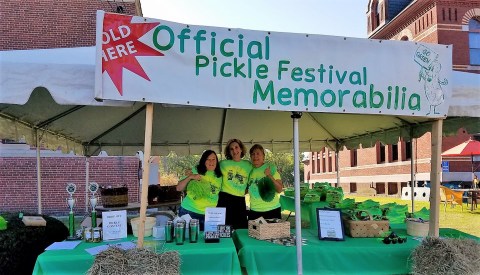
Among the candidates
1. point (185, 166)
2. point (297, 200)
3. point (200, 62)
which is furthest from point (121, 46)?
point (185, 166)

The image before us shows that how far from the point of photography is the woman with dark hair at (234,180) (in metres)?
4.34

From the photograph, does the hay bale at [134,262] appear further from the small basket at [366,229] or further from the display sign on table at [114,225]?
the small basket at [366,229]

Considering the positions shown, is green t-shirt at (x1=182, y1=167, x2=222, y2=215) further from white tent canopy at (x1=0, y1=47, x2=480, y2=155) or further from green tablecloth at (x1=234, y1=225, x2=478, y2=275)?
white tent canopy at (x1=0, y1=47, x2=480, y2=155)

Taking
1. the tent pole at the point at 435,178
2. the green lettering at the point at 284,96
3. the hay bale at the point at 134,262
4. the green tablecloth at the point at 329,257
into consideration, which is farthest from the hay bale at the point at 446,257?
the hay bale at the point at 134,262

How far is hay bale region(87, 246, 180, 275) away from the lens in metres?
2.70

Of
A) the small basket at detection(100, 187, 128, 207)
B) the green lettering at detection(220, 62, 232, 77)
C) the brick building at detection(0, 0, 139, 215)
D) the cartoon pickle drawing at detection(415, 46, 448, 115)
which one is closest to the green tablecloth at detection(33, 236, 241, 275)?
the green lettering at detection(220, 62, 232, 77)

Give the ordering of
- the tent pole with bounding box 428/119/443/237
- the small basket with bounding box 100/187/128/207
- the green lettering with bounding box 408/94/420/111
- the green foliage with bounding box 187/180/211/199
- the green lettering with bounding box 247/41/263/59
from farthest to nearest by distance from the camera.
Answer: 1. the small basket with bounding box 100/187/128/207
2. the green foliage with bounding box 187/180/211/199
3. the tent pole with bounding box 428/119/443/237
4. the green lettering with bounding box 408/94/420/111
5. the green lettering with bounding box 247/41/263/59

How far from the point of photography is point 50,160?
40.1 ft

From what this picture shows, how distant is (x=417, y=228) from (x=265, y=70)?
2312 millimetres

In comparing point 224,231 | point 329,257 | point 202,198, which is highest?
point 202,198

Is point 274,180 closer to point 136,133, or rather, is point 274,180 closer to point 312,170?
point 136,133

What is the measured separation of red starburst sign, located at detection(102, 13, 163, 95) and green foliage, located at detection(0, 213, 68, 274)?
1.68 meters

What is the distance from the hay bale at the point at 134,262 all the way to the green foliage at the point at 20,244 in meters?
1.01

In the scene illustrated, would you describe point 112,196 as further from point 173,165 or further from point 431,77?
point 173,165
